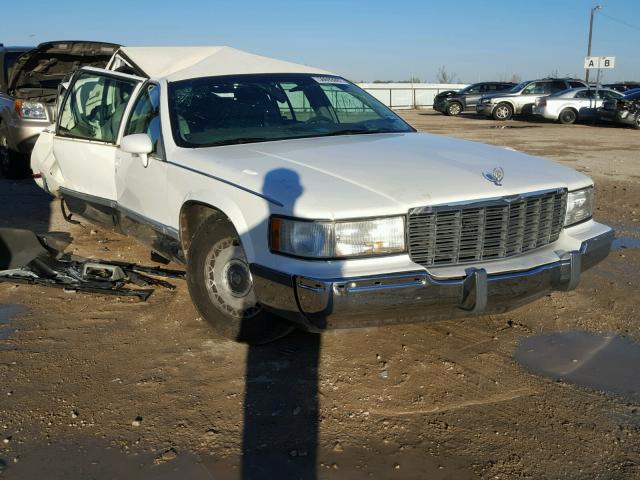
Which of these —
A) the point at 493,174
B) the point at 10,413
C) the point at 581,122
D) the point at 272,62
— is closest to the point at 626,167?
the point at 272,62

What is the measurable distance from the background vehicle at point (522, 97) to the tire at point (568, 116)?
1983mm

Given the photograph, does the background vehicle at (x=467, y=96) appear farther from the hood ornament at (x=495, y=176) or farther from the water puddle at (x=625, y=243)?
the hood ornament at (x=495, y=176)

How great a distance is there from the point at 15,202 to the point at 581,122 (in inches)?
872

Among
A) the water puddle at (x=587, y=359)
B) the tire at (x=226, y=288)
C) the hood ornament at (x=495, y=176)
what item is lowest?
the water puddle at (x=587, y=359)

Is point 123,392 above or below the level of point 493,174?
below

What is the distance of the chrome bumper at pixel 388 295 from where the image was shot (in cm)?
299

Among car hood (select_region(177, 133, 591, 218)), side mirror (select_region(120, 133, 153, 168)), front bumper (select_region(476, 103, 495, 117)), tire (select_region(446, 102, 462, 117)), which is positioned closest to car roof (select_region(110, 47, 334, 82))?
side mirror (select_region(120, 133, 153, 168))

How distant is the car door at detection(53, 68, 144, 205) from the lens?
5.11m

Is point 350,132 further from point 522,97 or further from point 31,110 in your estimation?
point 522,97

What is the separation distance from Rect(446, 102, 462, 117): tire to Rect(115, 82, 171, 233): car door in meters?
28.0

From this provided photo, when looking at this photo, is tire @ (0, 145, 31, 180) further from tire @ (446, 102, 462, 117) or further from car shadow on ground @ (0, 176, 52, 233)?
tire @ (446, 102, 462, 117)

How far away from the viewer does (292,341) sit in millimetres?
3957

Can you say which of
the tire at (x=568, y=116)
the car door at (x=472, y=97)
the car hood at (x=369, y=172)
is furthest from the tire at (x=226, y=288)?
the car door at (x=472, y=97)

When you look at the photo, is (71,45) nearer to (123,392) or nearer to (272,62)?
(272,62)
